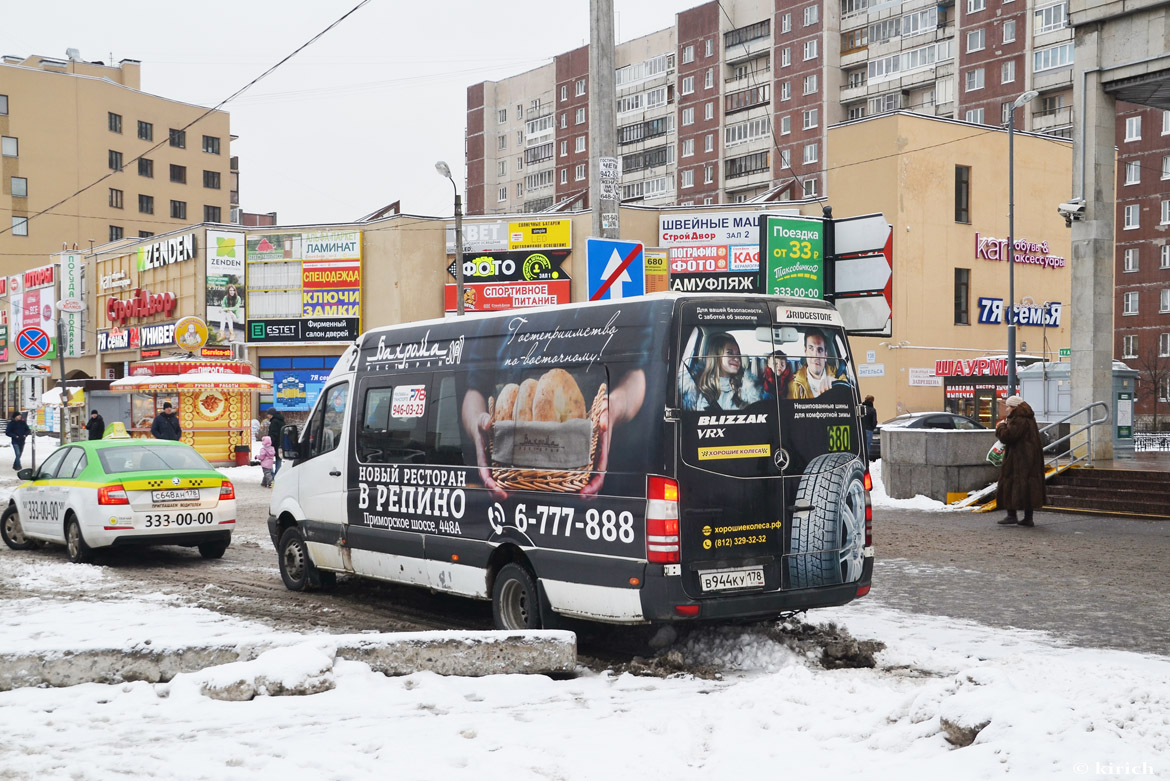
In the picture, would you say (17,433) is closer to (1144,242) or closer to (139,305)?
(139,305)

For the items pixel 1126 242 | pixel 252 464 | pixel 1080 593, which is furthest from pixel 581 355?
pixel 1126 242

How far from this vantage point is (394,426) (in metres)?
9.64

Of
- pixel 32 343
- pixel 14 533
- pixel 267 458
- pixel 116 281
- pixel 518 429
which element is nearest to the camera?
pixel 518 429

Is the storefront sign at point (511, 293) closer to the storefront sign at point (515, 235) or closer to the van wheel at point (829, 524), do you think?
the storefront sign at point (515, 235)

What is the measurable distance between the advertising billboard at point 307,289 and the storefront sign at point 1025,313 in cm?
2378

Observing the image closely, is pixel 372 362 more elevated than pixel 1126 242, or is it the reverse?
pixel 1126 242

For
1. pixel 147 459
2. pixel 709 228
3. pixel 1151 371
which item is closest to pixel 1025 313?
pixel 709 228

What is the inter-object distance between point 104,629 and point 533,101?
91.6 meters

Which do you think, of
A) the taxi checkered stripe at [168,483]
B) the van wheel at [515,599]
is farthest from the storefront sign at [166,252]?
Answer: the van wheel at [515,599]

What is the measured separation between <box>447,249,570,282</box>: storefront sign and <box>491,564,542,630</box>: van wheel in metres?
35.4

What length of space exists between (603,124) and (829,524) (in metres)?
5.88

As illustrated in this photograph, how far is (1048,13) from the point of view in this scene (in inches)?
2569

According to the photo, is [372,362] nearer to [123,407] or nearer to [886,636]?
[886,636]

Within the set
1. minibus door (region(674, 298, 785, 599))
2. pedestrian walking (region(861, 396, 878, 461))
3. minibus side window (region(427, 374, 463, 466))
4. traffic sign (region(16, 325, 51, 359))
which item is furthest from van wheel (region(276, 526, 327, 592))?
traffic sign (region(16, 325, 51, 359))
